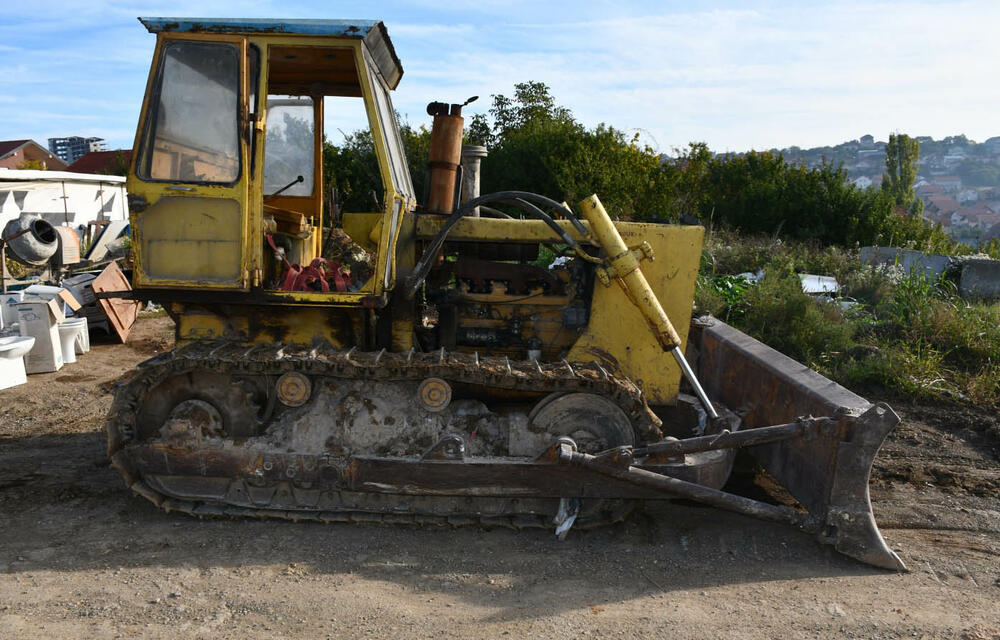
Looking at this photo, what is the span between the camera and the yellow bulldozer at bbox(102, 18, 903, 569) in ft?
13.0

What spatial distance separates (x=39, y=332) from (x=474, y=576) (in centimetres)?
696

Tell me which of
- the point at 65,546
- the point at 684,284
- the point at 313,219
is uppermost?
the point at 313,219

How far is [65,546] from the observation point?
3.91m

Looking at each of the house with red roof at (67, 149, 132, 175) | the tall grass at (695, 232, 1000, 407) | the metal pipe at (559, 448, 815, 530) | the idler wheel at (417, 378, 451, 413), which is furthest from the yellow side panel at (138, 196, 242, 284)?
the house with red roof at (67, 149, 132, 175)

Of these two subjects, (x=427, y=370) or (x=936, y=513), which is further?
(x=936, y=513)

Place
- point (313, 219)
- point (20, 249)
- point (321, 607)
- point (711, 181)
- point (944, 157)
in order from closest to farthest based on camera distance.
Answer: point (321, 607)
point (313, 219)
point (20, 249)
point (711, 181)
point (944, 157)

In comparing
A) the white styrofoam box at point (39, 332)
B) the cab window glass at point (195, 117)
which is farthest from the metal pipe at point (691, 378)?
the white styrofoam box at point (39, 332)

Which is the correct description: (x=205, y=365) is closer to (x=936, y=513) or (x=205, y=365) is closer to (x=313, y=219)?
(x=313, y=219)

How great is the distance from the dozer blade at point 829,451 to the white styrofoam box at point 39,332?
7.72 m

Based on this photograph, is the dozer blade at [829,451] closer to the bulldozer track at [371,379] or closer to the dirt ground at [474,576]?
the dirt ground at [474,576]

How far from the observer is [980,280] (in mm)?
10555

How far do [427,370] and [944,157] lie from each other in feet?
651

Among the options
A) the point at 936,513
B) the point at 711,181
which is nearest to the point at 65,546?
the point at 936,513

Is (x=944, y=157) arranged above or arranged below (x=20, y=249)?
above
